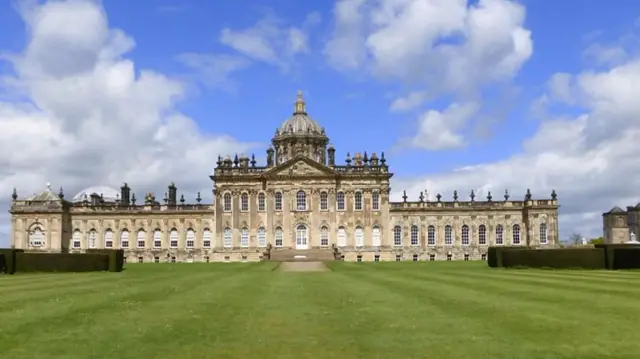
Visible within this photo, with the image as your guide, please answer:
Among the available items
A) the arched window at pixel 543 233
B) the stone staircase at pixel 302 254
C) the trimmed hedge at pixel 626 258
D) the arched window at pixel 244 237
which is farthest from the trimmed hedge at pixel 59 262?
the arched window at pixel 543 233

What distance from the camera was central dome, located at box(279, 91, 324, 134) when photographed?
7936cm

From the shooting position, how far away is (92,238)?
79188 millimetres

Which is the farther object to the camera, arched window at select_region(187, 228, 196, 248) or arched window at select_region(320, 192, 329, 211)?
arched window at select_region(187, 228, 196, 248)

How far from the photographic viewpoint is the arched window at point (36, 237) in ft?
254

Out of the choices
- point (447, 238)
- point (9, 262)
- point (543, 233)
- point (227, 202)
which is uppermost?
point (227, 202)

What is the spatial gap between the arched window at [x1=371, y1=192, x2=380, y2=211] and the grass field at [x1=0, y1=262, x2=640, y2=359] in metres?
52.2

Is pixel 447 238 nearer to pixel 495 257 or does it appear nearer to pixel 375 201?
pixel 375 201

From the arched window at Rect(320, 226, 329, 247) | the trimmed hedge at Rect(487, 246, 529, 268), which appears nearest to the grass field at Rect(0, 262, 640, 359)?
the trimmed hedge at Rect(487, 246, 529, 268)

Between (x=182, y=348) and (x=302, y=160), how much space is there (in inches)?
2452

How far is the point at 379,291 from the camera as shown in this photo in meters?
21.0

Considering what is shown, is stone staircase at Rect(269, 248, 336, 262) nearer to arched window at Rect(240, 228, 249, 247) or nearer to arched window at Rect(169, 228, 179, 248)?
arched window at Rect(240, 228, 249, 247)

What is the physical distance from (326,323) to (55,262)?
29.5 metres

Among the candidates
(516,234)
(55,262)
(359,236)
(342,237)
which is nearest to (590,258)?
(55,262)

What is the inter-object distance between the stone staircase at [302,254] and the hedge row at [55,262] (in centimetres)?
2438
